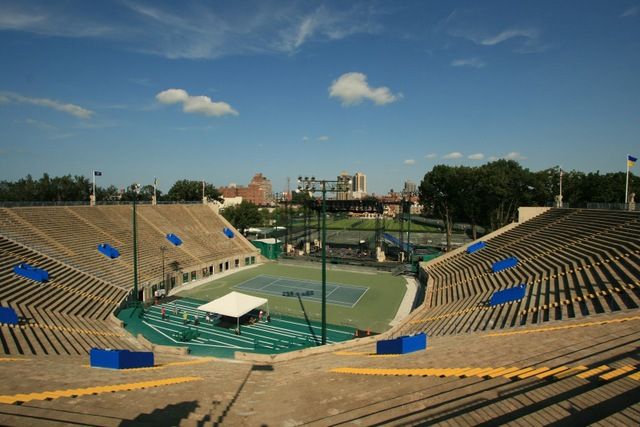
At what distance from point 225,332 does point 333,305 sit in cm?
922

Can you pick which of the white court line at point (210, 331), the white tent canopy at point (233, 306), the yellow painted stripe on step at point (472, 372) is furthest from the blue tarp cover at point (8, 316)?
Answer: the yellow painted stripe on step at point (472, 372)

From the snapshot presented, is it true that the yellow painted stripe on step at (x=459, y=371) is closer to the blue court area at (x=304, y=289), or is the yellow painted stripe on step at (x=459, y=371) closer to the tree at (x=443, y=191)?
the blue court area at (x=304, y=289)

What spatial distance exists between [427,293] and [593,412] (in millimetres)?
22244

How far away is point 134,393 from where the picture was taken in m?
9.57

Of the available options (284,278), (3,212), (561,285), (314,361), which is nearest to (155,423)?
(314,361)

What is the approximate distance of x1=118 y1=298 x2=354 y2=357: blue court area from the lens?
63.1ft

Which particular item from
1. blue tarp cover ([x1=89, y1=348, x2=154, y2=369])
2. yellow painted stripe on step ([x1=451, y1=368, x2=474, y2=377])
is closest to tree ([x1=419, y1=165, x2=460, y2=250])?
yellow painted stripe on step ([x1=451, y1=368, x2=474, y2=377])

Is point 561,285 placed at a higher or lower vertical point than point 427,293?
higher

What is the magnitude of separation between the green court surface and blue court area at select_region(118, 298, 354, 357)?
1.51 meters

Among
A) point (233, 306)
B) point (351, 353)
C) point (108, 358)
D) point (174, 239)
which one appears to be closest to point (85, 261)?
point (174, 239)

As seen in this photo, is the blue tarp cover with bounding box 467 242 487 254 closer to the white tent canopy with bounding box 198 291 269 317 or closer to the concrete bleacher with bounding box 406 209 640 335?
the concrete bleacher with bounding box 406 209 640 335

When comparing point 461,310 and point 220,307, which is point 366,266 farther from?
point 220,307

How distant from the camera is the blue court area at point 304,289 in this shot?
93.7 feet

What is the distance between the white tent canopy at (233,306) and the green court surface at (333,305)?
122 inches
